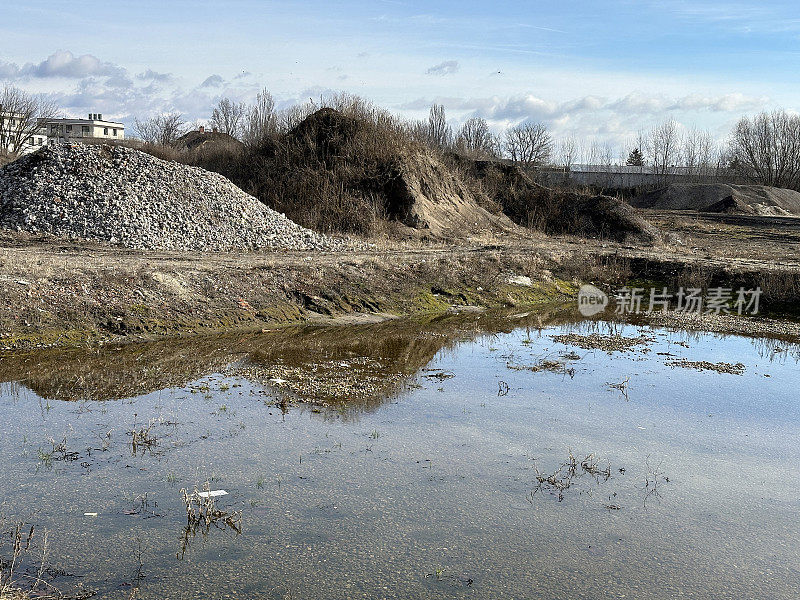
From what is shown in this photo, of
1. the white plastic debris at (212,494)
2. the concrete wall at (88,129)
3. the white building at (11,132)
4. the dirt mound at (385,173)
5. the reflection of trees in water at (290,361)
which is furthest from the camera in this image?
the concrete wall at (88,129)

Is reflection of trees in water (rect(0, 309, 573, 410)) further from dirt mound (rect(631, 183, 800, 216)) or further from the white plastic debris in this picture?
dirt mound (rect(631, 183, 800, 216))

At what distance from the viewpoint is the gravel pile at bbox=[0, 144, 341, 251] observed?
18.0 meters

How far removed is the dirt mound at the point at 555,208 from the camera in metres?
27.9

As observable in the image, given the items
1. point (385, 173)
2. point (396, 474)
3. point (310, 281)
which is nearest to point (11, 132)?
point (385, 173)

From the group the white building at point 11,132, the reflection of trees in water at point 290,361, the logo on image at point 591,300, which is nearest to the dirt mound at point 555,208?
the logo on image at point 591,300

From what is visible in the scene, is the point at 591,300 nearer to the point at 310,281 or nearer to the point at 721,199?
the point at 310,281

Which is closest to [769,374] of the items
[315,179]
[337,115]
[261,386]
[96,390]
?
[261,386]

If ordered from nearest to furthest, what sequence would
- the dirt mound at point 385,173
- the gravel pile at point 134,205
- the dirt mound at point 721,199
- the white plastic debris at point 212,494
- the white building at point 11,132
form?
the white plastic debris at point 212,494
the gravel pile at point 134,205
the dirt mound at point 385,173
the dirt mound at point 721,199
the white building at point 11,132

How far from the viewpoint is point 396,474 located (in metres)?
6.89

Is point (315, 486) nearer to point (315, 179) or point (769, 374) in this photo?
point (769, 374)

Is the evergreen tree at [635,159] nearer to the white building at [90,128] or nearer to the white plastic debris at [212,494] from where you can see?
the white building at [90,128]

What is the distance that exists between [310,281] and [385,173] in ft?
39.0

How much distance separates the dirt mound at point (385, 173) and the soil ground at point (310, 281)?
95.3 inches

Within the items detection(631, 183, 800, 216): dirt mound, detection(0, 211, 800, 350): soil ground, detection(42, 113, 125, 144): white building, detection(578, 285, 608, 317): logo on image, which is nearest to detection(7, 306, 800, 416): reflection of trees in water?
detection(0, 211, 800, 350): soil ground
